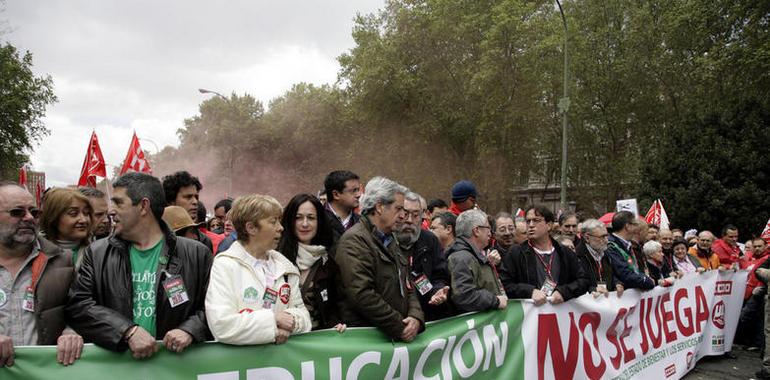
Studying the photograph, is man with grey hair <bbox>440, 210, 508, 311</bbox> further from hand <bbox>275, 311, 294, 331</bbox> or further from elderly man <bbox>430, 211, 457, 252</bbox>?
hand <bbox>275, 311, 294, 331</bbox>

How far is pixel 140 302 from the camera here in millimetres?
2746

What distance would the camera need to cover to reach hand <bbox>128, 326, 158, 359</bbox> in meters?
2.58

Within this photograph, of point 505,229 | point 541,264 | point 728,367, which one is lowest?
point 728,367

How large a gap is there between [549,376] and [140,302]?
3.34 metres

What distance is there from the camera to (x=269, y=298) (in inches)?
116

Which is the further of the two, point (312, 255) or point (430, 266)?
point (430, 266)

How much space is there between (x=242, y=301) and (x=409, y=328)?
1151 mm

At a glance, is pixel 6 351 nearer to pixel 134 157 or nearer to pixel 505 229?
pixel 505 229

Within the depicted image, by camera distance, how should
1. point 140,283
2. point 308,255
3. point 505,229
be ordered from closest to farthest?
point 140,283, point 308,255, point 505,229

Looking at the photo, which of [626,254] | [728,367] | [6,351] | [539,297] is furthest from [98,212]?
[728,367]

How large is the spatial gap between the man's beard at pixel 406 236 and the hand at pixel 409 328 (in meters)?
0.77

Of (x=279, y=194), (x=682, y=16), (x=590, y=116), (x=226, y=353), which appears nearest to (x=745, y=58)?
(x=682, y=16)

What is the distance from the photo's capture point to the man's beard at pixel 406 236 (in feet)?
14.0

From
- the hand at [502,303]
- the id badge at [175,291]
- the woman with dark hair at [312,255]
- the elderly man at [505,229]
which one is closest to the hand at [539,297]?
the hand at [502,303]
